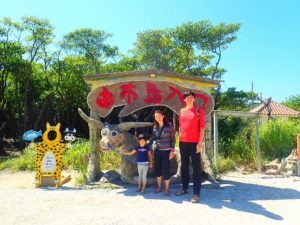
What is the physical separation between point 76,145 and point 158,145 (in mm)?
6402

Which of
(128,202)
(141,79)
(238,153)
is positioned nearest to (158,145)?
(128,202)

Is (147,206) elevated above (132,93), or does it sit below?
below

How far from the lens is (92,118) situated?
7988mm

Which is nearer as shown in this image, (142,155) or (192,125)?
(192,125)

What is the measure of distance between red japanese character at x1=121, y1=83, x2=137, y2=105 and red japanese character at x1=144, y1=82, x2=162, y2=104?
0.27 metres

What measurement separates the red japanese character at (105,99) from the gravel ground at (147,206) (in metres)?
1.71

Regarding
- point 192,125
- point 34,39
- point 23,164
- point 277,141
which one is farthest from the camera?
point 34,39

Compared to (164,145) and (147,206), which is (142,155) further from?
(147,206)

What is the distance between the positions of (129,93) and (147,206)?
2747mm

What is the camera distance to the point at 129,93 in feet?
25.6

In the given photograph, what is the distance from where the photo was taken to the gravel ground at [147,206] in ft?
16.8

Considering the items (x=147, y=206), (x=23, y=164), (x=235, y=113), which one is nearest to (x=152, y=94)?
(x=147, y=206)

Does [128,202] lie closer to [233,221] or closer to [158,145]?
[158,145]

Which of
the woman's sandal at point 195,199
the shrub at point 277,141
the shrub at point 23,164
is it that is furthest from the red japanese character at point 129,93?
the shrub at point 277,141
